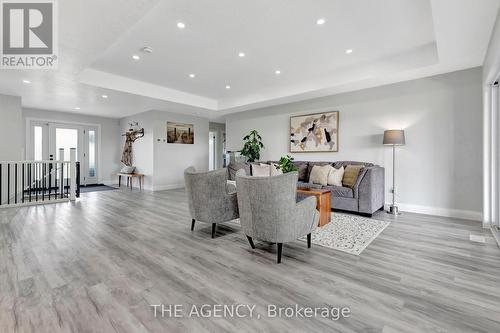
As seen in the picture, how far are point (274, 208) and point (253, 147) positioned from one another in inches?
187

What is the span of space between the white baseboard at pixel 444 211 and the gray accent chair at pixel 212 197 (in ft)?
11.7

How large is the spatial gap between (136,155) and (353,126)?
6.88 metres

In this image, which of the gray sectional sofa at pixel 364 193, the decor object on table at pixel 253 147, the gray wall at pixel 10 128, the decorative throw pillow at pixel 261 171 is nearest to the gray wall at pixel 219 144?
the decor object on table at pixel 253 147

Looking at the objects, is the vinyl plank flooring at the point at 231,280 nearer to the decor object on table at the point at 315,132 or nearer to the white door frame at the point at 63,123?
the decor object on table at the point at 315,132

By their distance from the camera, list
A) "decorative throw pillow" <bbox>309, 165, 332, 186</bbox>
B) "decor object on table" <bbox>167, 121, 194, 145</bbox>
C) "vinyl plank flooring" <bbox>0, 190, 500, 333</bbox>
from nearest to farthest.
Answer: "vinyl plank flooring" <bbox>0, 190, 500, 333</bbox> < "decorative throw pillow" <bbox>309, 165, 332, 186</bbox> < "decor object on table" <bbox>167, 121, 194, 145</bbox>

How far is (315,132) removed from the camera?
589cm

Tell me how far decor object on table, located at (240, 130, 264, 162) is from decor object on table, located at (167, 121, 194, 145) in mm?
2247

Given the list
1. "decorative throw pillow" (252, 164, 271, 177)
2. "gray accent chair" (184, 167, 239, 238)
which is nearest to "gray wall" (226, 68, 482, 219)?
"decorative throw pillow" (252, 164, 271, 177)

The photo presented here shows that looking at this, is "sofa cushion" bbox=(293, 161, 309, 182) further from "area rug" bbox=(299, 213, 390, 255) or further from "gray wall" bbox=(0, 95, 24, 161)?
"gray wall" bbox=(0, 95, 24, 161)

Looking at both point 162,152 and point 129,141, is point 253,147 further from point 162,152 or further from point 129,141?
point 129,141

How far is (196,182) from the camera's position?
3.14 meters

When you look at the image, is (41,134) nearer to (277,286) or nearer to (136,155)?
(136,155)

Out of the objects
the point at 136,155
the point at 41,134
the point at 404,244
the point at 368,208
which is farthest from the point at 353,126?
the point at 41,134

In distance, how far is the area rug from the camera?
111 inches
